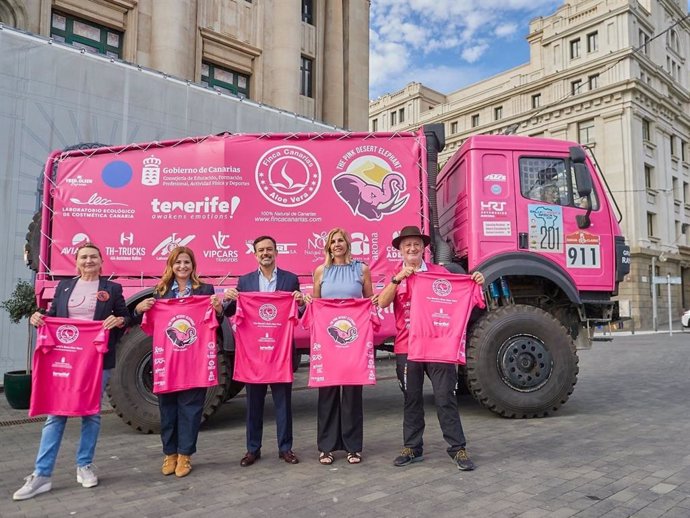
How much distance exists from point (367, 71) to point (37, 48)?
13.8m

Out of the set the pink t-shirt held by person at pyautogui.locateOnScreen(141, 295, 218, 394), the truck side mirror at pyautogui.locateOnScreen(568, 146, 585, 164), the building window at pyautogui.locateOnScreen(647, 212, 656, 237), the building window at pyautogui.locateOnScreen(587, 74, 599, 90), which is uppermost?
the building window at pyautogui.locateOnScreen(587, 74, 599, 90)

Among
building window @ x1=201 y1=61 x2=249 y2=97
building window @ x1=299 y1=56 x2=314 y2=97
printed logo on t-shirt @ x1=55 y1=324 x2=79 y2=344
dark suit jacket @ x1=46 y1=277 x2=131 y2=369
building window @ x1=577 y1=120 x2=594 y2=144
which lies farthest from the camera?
building window @ x1=577 y1=120 x2=594 y2=144

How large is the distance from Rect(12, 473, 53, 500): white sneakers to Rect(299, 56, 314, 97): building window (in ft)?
56.5

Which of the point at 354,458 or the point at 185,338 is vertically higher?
the point at 185,338

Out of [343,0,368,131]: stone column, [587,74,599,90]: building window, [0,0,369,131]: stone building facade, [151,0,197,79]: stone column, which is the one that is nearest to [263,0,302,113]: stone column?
[0,0,369,131]: stone building facade

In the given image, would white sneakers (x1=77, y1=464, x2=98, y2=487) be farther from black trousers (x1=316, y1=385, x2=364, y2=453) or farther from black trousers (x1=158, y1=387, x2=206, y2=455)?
black trousers (x1=316, y1=385, x2=364, y2=453)

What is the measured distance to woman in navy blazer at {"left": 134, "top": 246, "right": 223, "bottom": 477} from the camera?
4.59 meters

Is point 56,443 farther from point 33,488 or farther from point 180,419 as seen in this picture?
point 180,419

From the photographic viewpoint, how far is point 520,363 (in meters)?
6.41

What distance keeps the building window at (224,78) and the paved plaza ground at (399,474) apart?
12552 millimetres

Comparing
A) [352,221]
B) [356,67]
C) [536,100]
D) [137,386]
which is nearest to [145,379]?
[137,386]

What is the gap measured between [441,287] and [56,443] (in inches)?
136

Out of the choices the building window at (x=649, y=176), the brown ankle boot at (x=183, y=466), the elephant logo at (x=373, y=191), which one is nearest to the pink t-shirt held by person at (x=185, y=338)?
the brown ankle boot at (x=183, y=466)

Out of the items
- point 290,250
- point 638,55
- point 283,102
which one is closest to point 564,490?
→ point 290,250
